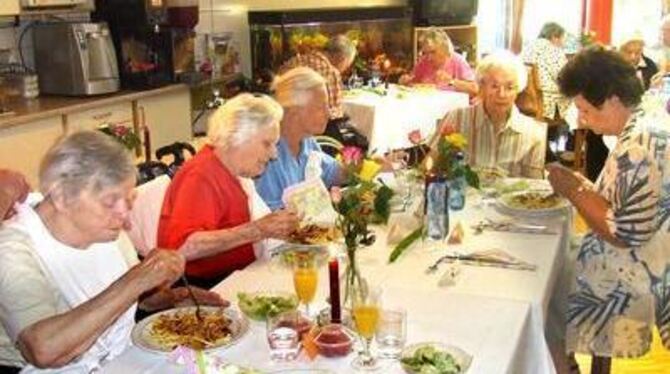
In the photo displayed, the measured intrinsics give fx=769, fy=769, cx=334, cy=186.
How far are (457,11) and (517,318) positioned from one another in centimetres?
672

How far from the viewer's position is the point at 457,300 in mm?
1788

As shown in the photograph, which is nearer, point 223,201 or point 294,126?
point 223,201

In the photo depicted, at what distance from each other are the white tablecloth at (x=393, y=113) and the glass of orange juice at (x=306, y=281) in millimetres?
3588

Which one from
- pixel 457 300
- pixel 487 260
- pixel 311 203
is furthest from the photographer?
pixel 311 203

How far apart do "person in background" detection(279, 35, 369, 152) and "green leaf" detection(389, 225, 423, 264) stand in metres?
2.84

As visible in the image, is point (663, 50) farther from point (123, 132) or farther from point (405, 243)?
point (405, 243)

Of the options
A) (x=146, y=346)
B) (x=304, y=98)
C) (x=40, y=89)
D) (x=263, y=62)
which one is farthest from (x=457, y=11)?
(x=146, y=346)

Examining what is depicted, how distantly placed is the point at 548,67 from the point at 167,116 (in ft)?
10.5

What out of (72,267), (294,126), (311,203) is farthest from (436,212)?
(72,267)

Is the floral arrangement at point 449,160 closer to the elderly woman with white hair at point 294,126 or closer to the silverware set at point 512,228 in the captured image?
the silverware set at point 512,228

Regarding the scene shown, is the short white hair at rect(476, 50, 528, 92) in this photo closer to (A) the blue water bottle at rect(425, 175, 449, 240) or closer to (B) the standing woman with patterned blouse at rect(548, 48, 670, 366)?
(B) the standing woman with patterned blouse at rect(548, 48, 670, 366)

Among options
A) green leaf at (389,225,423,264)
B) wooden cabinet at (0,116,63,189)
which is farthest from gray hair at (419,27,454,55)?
green leaf at (389,225,423,264)

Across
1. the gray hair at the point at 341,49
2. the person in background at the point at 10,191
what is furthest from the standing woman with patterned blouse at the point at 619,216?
the gray hair at the point at 341,49

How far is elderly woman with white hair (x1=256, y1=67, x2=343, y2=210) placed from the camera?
9.20ft
